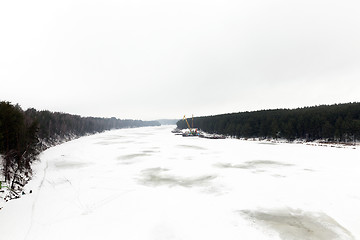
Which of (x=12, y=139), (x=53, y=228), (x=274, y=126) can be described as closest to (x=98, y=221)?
(x=53, y=228)

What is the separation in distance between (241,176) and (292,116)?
6117 centimetres

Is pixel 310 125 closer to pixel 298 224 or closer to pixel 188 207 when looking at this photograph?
pixel 298 224

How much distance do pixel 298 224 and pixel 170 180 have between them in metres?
11.9

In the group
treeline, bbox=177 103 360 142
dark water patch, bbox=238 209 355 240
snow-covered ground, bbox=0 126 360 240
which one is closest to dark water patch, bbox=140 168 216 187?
snow-covered ground, bbox=0 126 360 240

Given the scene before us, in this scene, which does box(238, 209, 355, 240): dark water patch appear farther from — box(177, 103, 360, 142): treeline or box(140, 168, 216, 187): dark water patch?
box(177, 103, 360, 142): treeline

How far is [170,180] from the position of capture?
19547 mm

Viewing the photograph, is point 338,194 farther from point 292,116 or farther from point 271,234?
point 292,116

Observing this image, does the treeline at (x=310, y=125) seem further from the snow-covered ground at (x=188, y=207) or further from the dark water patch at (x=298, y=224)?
the dark water patch at (x=298, y=224)

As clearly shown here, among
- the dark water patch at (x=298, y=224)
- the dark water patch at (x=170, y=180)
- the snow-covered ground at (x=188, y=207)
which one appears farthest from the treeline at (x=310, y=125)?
the dark water patch at (x=298, y=224)

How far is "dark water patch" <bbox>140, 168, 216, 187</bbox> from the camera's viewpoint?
18188 mm

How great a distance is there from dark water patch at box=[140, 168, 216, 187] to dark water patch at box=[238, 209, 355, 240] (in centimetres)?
682

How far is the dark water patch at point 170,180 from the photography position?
1819cm

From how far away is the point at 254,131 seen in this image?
79.2 metres

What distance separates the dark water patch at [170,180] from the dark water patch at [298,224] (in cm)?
682
